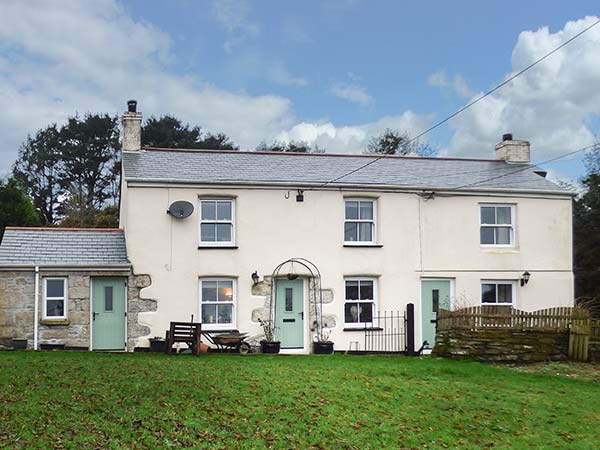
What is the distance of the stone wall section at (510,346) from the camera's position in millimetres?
17375

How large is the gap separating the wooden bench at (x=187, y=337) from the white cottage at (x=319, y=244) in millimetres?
1812

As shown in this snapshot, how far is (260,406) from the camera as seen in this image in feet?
34.7

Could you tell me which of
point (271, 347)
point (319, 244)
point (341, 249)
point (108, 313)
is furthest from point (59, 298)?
point (341, 249)

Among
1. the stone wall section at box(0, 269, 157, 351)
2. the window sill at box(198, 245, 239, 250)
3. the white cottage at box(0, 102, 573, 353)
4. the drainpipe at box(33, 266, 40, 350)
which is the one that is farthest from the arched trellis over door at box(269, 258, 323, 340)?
the drainpipe at box(33, 266, 40, 350)

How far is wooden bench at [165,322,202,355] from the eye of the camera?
18.0 m

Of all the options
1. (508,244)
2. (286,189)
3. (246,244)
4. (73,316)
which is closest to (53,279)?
(73,316)

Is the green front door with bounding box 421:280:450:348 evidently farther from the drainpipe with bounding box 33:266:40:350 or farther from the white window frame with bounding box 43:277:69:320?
the drainpipe with bounding box 33:266:40:350

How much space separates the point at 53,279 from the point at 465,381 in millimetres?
12035

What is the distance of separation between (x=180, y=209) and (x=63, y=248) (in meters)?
3.73

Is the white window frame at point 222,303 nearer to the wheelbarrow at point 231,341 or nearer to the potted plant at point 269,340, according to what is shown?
the wheelbarrow at point 231,341

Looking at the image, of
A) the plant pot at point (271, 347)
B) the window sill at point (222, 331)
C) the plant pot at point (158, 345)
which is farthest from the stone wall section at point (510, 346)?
the plant pot at point (158, 345)

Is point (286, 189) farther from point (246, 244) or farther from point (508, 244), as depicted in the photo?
point (508, 244)

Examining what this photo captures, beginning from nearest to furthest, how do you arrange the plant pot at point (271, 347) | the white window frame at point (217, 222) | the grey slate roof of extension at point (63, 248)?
the grey slate roof of extension at point (63, 248) → the plant pot at point (271, 347) → the white window frame at point (217, 222)

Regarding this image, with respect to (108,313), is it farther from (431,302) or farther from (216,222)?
(431,302)
